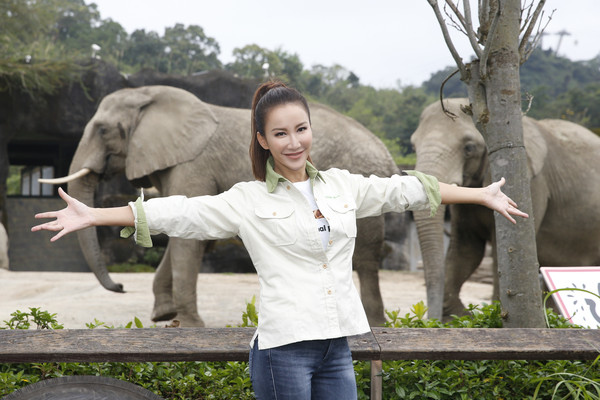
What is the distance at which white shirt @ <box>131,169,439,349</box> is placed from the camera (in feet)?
6.77

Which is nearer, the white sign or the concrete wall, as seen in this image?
the white sign

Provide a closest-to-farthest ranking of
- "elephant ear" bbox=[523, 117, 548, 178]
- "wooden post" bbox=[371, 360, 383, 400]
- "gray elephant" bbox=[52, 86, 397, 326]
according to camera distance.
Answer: "wooden post" bbox=[371, 360, 383, 400], "elephant ear" bbox=[523, 117, 548, 178], "gray elephant" bbox=[52, 86, 397, 326]

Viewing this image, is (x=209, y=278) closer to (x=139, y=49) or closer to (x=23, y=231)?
(x=23, y=231)

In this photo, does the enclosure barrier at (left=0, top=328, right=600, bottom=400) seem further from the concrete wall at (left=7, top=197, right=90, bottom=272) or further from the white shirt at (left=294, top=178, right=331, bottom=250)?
the concrete wall at (left=7, top=197, right=90, bottom=272)

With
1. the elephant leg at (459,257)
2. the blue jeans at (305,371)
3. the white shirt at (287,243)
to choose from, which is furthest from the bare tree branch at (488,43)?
the elephant leg at (459,257)

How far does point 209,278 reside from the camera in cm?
1222

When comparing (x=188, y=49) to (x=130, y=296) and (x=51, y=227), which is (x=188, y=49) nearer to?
(x=130, y=296)

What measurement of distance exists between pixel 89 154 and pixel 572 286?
4.25 meters

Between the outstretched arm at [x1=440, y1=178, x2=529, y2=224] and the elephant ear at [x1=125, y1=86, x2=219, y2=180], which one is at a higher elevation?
the elephant ear at [x1=125, y1=86, x2=219, y2=180]

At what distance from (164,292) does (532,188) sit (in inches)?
134

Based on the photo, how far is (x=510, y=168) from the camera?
3.13 meters

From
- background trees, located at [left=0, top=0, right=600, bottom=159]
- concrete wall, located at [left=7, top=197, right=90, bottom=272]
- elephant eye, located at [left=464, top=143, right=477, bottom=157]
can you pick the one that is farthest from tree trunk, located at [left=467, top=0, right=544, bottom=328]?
background trees, located at [left=0, top=0, right=600, bottom=159]

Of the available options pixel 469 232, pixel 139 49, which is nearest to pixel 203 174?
pixel 469 232

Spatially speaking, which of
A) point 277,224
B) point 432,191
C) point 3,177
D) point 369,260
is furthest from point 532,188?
point 3,177
